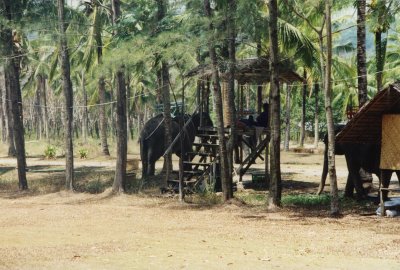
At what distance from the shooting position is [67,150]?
61.1ft

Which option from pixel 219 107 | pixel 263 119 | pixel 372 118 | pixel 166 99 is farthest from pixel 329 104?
pixel 166 99

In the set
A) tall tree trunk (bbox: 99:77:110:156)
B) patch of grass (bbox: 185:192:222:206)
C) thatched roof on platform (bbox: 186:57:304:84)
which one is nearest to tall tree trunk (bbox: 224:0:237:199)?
patch of grass (bbox: 185:192:222:206)

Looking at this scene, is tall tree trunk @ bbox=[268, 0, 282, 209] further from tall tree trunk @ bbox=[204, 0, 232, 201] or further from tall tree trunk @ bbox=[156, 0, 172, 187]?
tall tree trunk @ bbox=[156, 0, 172, 187]

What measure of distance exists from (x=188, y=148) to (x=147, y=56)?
6906 millimetres

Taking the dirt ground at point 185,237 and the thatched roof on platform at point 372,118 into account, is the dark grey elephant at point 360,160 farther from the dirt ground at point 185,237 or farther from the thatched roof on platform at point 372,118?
the dirt ground at point 185,237

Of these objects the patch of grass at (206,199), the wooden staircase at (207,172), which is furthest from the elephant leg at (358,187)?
the wooden staircase at (207,172)

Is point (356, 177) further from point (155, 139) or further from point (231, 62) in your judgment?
point (155, 139)

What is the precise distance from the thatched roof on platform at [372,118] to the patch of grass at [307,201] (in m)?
1.76

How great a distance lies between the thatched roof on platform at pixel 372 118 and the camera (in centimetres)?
1179

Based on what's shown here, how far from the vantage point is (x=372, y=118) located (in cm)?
1261

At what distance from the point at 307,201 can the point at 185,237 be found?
4896mm

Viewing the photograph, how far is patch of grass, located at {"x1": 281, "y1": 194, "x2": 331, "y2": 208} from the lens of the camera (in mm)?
14133

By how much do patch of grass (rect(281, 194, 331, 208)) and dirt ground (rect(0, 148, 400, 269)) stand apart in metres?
0.64

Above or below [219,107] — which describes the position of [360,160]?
below
